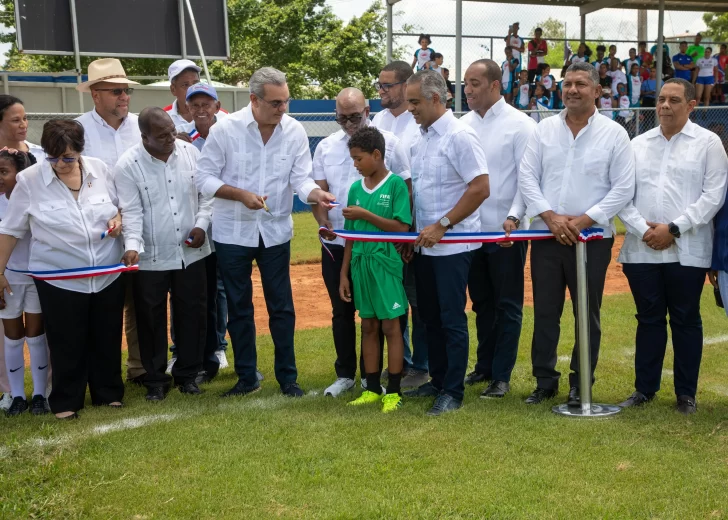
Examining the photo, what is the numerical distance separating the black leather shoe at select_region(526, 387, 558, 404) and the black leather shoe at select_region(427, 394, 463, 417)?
1.73ft

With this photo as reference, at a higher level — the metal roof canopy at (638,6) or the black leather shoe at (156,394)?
the metal roof canopy at (638,6)

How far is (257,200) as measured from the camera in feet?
19.5

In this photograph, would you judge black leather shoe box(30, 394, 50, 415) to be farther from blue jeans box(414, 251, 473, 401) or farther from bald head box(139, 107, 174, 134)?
blue jeans box(414, 251, 473, 401)

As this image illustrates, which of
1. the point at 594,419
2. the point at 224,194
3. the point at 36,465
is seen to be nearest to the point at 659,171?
the point at 594,419

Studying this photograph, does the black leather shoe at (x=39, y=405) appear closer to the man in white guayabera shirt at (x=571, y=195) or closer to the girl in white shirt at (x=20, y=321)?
the girl in white shirt at (x=20, y=321)

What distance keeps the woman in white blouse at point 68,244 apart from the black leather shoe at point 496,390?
270cm

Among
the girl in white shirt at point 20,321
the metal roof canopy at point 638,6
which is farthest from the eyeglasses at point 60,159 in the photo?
the metal roof canopy at point 638,6

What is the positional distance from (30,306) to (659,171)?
4.42 metres

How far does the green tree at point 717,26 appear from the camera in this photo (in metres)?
52.5

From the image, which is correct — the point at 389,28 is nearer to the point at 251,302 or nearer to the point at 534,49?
the point at 534,49

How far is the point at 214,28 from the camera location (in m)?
18.2

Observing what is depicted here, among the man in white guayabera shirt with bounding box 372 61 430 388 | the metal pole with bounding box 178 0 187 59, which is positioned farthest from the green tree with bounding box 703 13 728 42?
the man in white guayabera shirt with bounding box 372 61 430 388

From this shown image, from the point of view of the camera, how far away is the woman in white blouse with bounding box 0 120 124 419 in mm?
5648

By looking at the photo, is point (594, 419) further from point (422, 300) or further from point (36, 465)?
point (36, 465)
